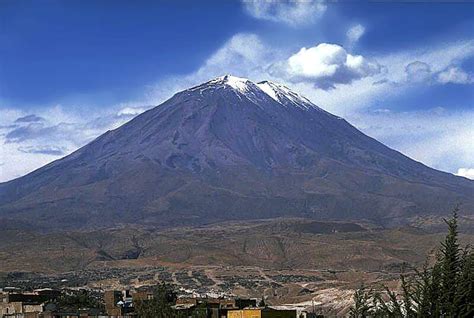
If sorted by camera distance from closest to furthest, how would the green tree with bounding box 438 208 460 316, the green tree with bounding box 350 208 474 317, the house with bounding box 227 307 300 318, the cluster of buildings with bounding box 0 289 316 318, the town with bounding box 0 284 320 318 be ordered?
the green tree with bounding box 350 208 474 317, the green tree with bounding box 438 208 460 316, the town with bounding box 0 284 320 318, the house with bounding box 227 307 300 318, the cluster of buildings with bounding box 0 289 316 318

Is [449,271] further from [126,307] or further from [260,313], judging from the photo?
[126,307]

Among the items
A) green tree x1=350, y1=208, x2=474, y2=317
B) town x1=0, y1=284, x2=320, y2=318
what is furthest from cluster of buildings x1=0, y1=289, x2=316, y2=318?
green tree x1=350, y1=208, x2=474, y2=317

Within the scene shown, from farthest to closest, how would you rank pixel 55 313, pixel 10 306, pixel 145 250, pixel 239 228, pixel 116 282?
pixel 239 228 → pixel 145 250 → pixel 116 282 → pixel 10 306 → pixel 55 313

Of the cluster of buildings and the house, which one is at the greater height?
the cluster of buildings

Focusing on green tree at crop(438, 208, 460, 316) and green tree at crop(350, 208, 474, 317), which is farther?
green tree at crop(438, 208, 460, 316)

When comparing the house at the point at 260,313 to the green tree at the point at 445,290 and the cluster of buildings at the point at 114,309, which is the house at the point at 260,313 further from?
the green tree at the point at 445,290

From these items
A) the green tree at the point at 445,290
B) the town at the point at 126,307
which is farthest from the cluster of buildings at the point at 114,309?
the green tree at the point at 445,290

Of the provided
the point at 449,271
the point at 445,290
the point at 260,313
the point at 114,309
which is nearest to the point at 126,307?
the point at 114,309

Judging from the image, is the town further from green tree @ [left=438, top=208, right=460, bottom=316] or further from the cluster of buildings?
green tree @ [left=438, top=208, right=460, bottom=316]

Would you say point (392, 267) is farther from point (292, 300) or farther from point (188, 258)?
point (292, 300)

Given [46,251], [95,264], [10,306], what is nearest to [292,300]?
[10,306]
